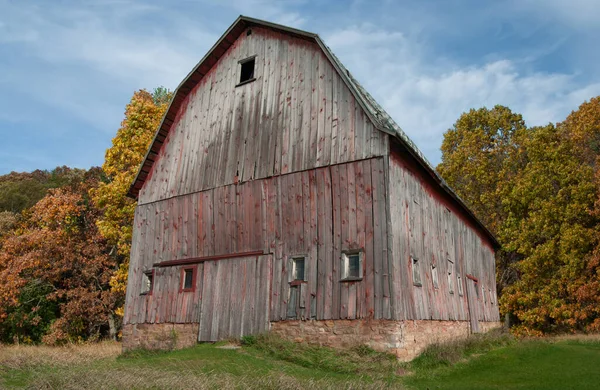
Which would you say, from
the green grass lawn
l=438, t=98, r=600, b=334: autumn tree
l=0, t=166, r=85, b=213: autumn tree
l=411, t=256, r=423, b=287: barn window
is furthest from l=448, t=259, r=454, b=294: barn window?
l=0, t=166, r=85, b=213: autumn tree

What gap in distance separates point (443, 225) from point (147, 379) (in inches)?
469

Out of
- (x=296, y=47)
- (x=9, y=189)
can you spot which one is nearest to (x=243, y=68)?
(x=296, y=47)

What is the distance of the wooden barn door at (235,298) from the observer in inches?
572

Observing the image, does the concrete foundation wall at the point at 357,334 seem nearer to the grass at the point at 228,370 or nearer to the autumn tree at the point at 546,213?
the grass at the point at 228,370

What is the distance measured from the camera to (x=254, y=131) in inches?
648

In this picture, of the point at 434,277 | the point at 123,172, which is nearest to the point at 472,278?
the point at 434,277

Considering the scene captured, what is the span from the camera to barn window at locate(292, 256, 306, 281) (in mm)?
14117

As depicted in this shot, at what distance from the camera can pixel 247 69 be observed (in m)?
18.0

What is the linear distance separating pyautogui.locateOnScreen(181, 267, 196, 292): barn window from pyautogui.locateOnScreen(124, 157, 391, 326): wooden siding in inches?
9.5

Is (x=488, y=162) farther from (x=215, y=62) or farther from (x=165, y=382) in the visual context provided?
(x=165, y=382)

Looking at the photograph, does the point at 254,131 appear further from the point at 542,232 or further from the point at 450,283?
the point at 542,232

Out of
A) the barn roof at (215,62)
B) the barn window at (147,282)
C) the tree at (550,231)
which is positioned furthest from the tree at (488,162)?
the barn window at (147,282)

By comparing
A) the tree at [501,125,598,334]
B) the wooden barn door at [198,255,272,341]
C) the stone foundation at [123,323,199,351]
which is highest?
the tree at [501,125,598,334]

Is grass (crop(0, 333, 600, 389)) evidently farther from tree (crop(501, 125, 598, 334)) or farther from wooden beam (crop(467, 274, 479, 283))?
tree (crop(501, 125, 598, 334))
